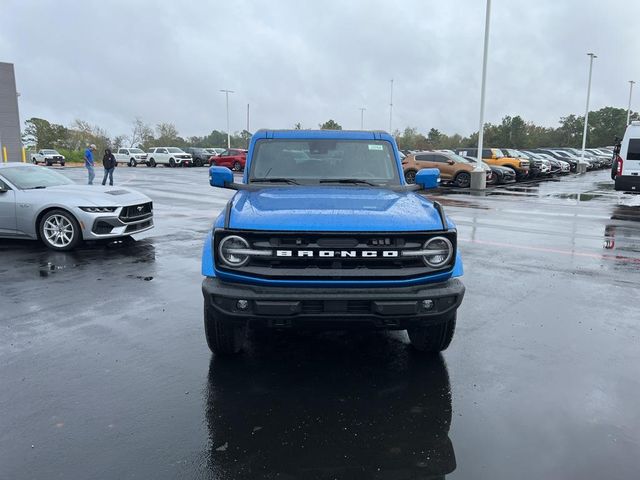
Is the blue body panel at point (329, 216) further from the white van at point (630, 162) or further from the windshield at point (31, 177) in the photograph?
the white van at point (630, 162)

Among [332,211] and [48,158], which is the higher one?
[332,211]

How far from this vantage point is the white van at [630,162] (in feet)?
63.0

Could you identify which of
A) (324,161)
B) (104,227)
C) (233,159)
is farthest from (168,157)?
(324,161)

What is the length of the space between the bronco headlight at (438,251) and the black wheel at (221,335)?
1621 mm

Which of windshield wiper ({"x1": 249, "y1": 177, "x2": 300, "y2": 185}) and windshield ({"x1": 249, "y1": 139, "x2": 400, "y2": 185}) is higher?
windshield ({"x1": 249, "y1": 139, "x2": 400, "y2": 185})

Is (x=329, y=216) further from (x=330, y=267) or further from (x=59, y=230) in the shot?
(x=59, y=230)

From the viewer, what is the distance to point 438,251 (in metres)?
3.88

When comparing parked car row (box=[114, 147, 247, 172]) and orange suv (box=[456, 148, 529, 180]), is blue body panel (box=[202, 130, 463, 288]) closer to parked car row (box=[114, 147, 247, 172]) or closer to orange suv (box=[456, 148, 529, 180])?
orange suv (box=[456, 148, 529, 180])

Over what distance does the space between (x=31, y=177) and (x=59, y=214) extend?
1361 mm

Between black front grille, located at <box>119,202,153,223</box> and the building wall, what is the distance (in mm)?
20505

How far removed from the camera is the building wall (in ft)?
85.7

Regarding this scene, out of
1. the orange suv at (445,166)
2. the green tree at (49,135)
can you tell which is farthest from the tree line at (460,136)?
the orange suv at (445,166)

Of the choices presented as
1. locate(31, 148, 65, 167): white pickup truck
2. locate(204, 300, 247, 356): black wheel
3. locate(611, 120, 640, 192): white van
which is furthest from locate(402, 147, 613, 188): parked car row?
locate(31, 148, 65, 167): white pickup truck

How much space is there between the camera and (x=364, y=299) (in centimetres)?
366
